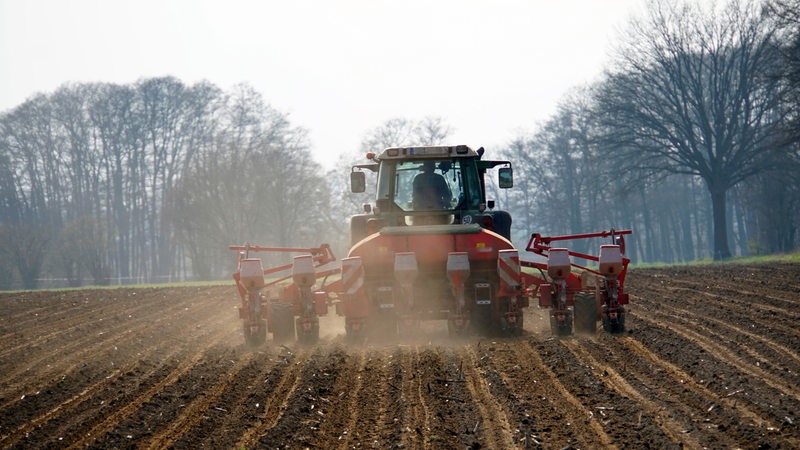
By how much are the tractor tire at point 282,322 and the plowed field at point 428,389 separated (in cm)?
23

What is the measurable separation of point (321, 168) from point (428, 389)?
4406 centimetres

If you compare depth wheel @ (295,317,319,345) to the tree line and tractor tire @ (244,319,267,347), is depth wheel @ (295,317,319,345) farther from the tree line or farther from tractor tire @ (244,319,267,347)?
the tree line

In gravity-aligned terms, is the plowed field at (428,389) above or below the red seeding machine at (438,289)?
below

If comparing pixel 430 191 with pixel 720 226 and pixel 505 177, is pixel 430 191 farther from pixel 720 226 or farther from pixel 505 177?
pixel 720 226

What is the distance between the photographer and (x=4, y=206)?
5756 centimetres

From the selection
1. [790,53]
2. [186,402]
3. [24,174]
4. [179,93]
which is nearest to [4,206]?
[24,174]

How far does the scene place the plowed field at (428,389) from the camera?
705 centimetres

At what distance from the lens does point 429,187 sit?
45.1 ft

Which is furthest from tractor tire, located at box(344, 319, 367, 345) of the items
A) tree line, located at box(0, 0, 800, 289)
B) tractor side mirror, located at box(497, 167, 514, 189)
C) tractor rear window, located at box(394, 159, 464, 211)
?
tree line, located at box(0, 0, 800, 289)

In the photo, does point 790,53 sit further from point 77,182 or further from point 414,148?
point 77,182

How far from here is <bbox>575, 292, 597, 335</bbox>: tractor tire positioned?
12.3 m

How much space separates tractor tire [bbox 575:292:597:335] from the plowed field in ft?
1.42

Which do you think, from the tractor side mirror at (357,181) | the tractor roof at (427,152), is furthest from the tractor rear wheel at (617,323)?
the tractor side mirror at (357,181)

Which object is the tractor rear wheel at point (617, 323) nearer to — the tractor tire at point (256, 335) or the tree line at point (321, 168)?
the tractor tire at point (256, 335)
